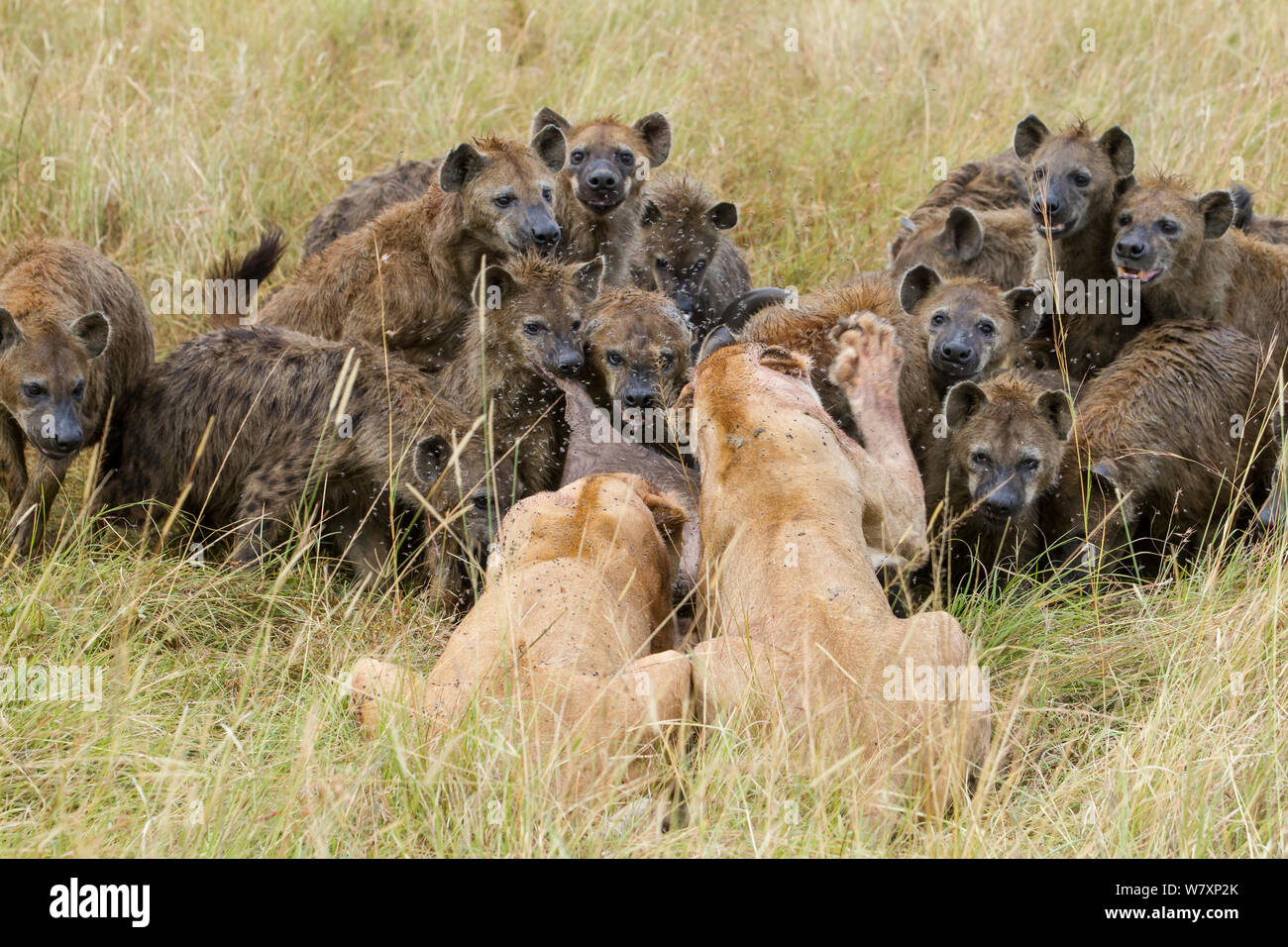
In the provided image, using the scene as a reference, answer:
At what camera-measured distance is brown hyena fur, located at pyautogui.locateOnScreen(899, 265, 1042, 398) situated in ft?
19.2

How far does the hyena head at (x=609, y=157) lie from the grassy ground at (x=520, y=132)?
98cm

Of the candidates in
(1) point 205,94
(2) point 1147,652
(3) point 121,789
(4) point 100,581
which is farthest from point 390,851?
(1) point 205,94

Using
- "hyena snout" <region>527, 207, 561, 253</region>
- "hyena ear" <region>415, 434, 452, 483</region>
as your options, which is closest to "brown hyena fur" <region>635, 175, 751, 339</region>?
"hyena snout" <region>527, 207, 561, 253</region>

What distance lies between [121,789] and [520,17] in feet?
22.5

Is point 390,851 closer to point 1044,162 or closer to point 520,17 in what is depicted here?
point 1044,162

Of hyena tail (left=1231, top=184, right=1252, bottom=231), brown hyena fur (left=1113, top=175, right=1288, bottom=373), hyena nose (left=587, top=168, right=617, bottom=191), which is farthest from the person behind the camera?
hyena tail (left=1231, top=184, right=1252, bottom=231)

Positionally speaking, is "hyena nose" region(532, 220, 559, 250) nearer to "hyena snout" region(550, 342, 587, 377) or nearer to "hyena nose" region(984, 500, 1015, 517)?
"hyena snout" region(550, 342, 587, 377)

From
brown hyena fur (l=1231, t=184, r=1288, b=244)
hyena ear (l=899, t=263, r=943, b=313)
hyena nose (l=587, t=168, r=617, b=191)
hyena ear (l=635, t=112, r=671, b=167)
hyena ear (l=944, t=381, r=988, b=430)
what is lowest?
hyena ear (l=944, t=381, r=988, b=430)

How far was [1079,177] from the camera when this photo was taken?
647 centimetres

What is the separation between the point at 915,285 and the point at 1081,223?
0.87 meters

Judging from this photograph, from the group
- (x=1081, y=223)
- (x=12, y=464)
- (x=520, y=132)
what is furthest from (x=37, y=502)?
(x=1081, y=223)

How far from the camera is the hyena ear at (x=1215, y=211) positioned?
619cm

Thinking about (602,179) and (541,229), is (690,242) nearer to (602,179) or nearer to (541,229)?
(602,179)

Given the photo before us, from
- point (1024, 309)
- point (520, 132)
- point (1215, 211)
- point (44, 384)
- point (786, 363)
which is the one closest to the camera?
point (786, 363)
